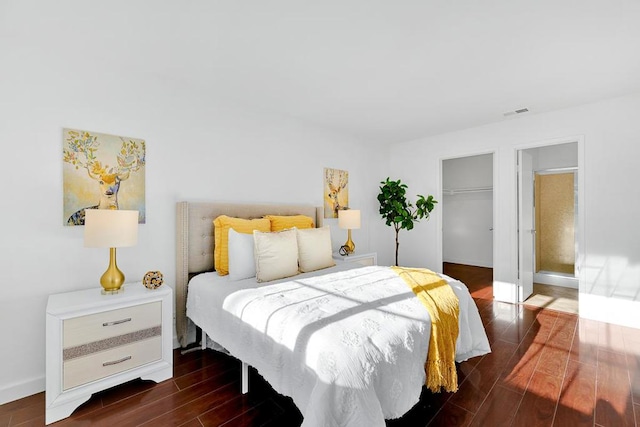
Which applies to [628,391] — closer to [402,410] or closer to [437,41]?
[402,410]

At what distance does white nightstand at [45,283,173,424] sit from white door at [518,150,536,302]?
4387 millimetres

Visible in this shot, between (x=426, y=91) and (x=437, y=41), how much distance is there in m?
0.93

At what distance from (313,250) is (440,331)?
4.71 ft

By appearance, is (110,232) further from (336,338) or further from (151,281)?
(336,338)

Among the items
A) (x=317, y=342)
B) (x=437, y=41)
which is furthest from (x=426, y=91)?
(x=317, y=342)

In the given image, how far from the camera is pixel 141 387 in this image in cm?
212

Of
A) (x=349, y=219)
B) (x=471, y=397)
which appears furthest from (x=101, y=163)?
(x=471, y=397)

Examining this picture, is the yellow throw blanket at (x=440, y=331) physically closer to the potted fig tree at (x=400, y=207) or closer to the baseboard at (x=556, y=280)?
the potted fig tree at (x=400, y=207)

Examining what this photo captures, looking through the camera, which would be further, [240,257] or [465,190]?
[465,190]

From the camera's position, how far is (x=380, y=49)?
7.36ft

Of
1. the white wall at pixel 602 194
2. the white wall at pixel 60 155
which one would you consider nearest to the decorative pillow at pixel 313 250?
the white wall at pixel 60 155

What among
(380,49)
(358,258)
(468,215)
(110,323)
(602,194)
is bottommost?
(110,323)

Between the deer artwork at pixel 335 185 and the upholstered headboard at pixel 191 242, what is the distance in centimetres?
165

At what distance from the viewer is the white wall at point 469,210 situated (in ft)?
20.8
